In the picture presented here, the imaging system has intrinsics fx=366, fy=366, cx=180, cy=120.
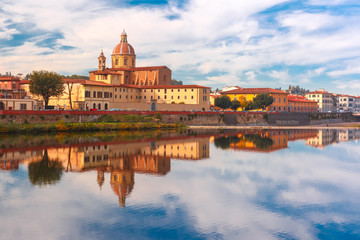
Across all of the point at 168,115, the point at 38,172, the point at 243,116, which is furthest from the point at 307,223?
the point at 243,116

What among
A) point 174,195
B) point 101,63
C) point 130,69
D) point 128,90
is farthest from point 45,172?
point 101,63

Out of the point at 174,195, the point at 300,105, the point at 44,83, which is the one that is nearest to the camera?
the point at 174,195

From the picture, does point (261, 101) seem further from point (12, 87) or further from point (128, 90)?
point (12, 87)

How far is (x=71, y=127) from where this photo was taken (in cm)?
6109

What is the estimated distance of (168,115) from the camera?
80000mm

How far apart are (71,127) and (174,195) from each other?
43.9 m

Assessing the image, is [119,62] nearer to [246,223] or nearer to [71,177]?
[71,177]

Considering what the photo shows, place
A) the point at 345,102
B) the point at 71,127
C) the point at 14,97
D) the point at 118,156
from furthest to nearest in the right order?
the point at 345,102 < the point at 14,97 < the point at 71,127 < the point at 118,156

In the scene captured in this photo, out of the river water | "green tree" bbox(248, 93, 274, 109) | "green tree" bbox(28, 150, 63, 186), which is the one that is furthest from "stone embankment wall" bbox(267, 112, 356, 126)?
"green tree" bbox(28, 150, 63, 186)

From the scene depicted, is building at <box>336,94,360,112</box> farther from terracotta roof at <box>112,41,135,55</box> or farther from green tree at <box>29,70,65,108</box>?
green tree at <box>29,70,65,108</box>

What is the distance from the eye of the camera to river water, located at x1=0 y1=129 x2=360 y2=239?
1571 cm

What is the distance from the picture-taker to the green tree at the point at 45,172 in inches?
966

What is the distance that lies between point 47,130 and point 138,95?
40494 millimetres

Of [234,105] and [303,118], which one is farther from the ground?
[234,105]
